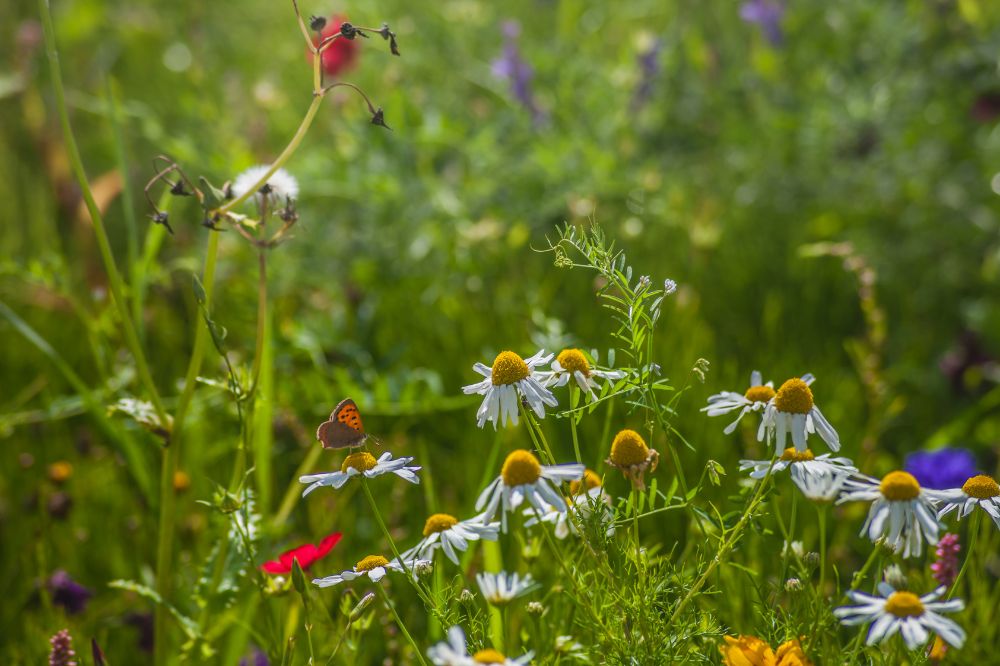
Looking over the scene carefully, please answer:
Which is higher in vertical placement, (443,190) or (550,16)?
(550,16)

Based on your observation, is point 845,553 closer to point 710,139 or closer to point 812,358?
point 812,358

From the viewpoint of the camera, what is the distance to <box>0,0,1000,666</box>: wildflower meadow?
0.91 m

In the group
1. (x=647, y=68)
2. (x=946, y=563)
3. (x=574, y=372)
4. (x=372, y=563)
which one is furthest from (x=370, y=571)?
(x=647, y=68)

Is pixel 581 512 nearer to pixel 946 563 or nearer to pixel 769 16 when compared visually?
pixel 946 563

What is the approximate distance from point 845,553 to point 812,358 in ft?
2.79

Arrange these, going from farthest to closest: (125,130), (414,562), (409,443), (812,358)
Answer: (125,130) < (812,358) < (409,443) < (414,562)

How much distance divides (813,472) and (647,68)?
85.2 inches

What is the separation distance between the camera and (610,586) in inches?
35.9

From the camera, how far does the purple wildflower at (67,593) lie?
1.37 meters

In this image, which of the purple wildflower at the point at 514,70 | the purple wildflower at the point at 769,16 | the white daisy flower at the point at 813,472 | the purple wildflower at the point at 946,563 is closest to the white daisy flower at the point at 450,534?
the white daisy flower at the point at 813,472

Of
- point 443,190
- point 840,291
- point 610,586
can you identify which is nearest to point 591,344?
point 443,190

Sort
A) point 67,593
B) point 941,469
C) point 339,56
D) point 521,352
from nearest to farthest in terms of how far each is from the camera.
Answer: point 67,593 → point 941,469 → point 521,352 → point 339,56

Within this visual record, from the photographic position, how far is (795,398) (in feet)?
2.84

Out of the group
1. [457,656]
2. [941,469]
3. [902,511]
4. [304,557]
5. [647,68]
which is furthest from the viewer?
[647,68]
